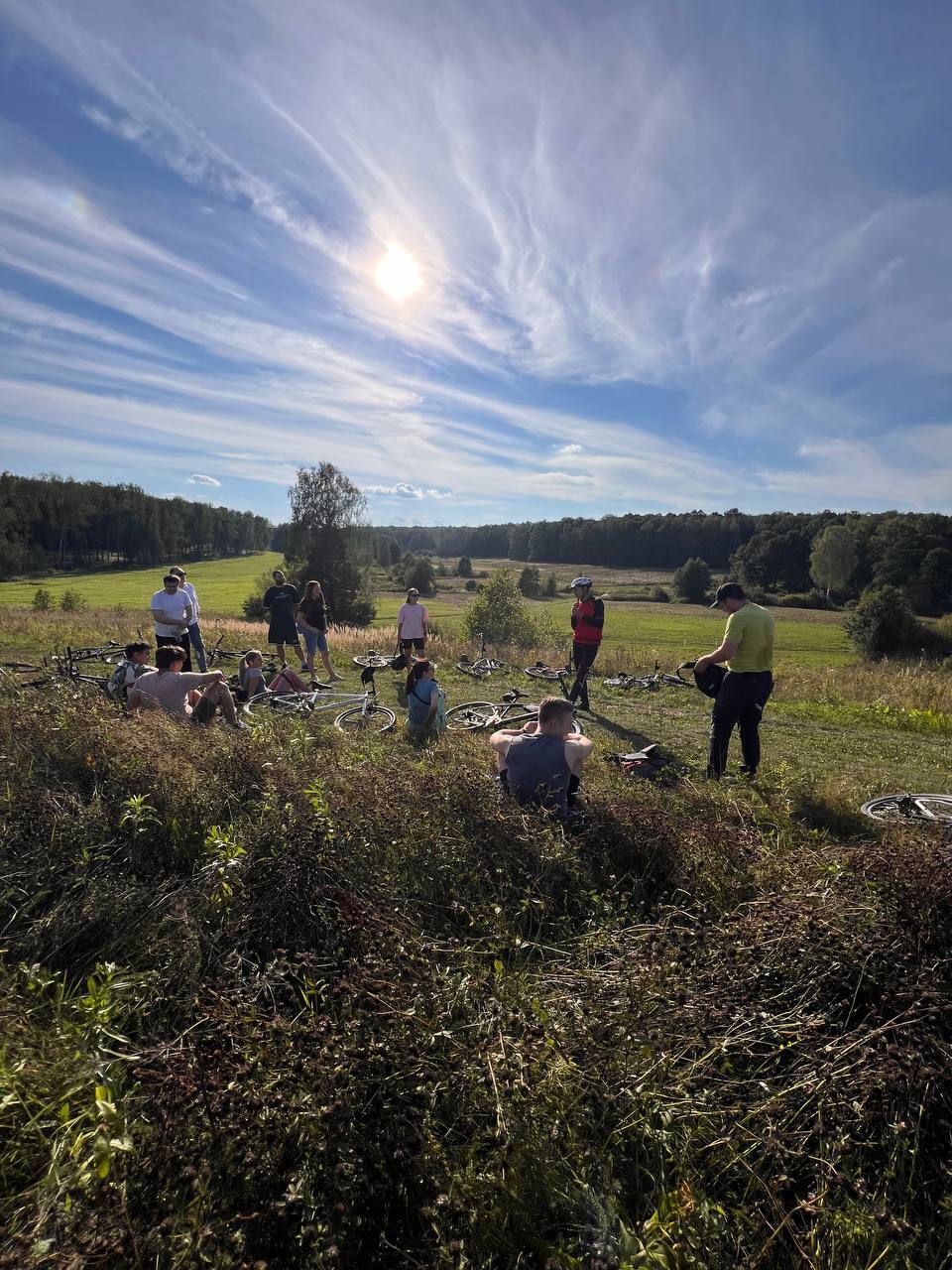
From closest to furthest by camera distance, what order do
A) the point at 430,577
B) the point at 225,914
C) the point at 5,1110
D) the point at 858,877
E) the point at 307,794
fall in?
the point at 5,1110, the point at 858,877, the point at 225,914, the point at 307,794, the point at 430,577

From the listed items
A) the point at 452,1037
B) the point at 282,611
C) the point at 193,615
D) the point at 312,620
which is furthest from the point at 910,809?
the point at 193,615

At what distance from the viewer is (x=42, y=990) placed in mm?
2645

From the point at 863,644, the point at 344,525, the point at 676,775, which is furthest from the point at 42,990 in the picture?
the point at 863,644

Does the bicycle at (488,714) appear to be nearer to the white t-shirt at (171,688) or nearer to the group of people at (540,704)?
the group of people at (540,704)

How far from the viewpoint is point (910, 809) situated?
538cm

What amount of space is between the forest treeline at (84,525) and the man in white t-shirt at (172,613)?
7000 centimetres

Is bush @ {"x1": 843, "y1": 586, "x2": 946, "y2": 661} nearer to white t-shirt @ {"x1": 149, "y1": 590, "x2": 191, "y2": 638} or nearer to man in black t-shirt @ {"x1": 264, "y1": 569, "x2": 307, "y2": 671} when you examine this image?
man in black t-shirt @ {"x1": 264, "y1": 569, "x2": 307, "y2": 671}

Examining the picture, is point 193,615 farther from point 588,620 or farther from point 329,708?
point 588,620

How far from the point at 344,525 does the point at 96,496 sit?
6711cm

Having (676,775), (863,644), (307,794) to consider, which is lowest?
(863,644)

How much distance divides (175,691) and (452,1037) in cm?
515

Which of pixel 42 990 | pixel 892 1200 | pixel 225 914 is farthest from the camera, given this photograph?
pixel 225 914

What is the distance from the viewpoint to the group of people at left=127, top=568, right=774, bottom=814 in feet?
14.2

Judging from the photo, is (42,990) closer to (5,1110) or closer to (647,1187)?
(5,1110)
